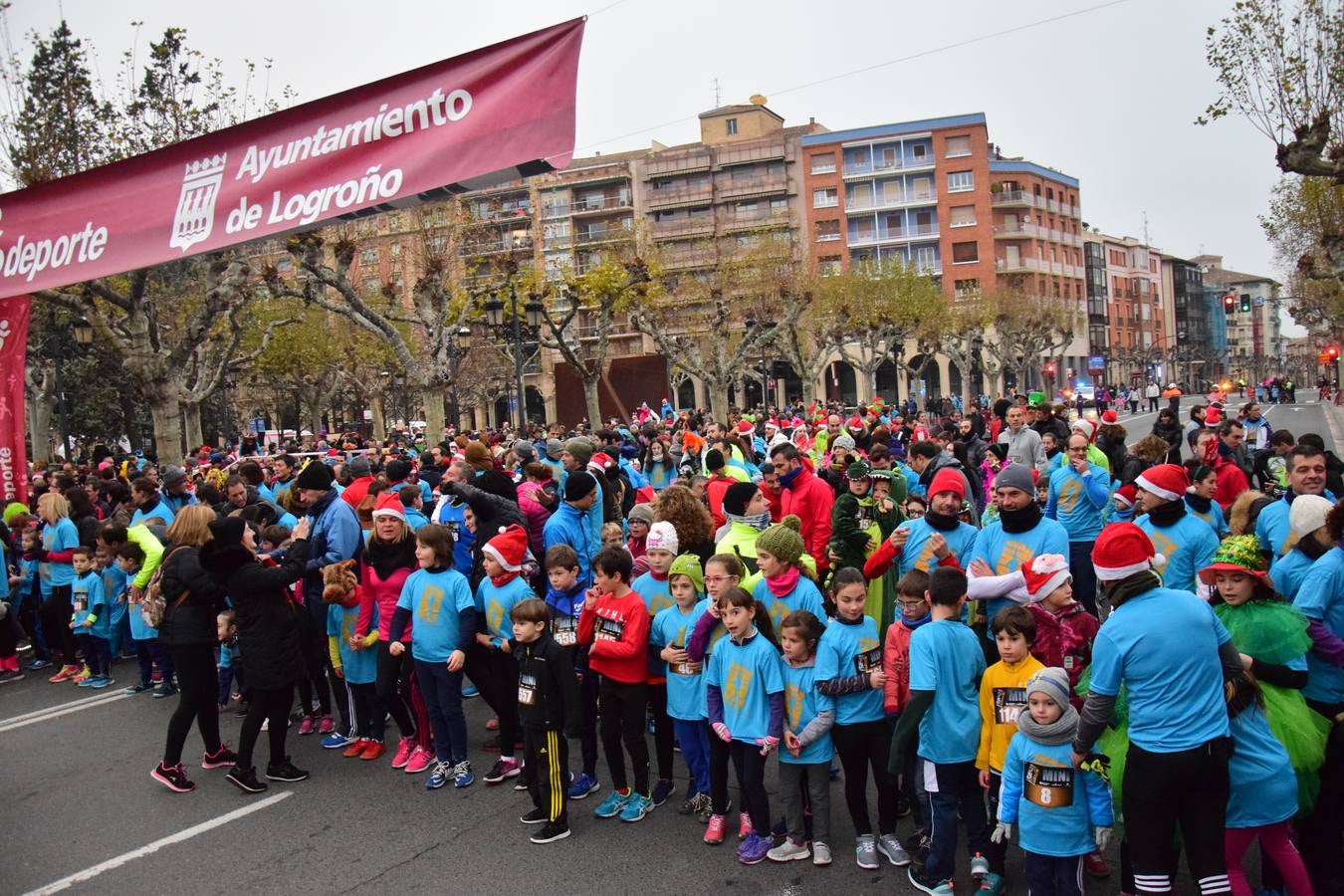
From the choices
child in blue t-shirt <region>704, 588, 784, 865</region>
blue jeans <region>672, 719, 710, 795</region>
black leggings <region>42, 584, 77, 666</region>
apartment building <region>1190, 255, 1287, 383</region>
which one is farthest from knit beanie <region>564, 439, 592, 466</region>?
apartment building <region>1190, 255, 1287, 383</region>

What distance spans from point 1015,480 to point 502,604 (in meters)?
3.21

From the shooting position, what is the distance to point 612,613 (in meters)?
5.72

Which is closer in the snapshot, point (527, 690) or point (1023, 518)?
point (1023, 518)

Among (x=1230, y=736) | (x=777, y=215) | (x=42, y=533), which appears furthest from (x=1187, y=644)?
(x=777, y=215)

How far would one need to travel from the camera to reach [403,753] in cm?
690

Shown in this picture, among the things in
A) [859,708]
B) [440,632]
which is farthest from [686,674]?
[440,632]

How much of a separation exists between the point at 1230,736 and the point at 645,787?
124 inches

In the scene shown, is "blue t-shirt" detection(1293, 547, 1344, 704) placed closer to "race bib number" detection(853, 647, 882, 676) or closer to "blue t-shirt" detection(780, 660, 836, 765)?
"race bib number" detection(853, 647, 882, 676)

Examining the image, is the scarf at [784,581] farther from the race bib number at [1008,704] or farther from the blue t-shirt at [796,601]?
the race bib number at [1008,704]

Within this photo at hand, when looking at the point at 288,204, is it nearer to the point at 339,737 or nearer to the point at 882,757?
the point at 339,737

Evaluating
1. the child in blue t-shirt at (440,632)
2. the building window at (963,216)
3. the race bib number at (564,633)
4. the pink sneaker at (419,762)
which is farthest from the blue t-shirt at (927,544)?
the building window at (963,216)

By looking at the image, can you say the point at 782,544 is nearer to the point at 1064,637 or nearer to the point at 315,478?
the point at 1064,637

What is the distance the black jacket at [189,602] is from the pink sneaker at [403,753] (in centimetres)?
148

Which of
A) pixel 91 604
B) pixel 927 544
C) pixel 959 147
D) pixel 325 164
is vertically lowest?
pixel 91 604
